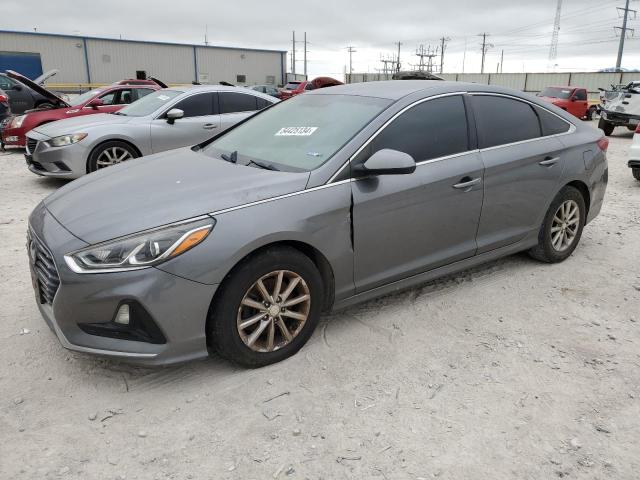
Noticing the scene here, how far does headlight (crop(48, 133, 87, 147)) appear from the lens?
7016mm

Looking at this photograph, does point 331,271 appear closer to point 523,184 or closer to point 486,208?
point 486,208

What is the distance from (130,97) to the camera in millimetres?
10594

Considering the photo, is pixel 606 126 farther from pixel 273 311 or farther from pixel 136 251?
pixel 136 251

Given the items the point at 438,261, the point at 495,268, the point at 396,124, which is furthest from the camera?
the point at 495,268

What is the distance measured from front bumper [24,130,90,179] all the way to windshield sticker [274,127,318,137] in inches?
175

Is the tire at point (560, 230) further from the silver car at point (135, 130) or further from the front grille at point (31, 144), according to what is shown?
the front grille at point (31, 144)

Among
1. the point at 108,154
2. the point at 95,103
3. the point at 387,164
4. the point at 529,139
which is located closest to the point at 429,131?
the point at 387,164

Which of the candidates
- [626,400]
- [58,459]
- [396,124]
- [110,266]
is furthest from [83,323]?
[626,400]

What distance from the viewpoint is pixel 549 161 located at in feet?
13.7

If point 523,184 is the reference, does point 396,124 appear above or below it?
above

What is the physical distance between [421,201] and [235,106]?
18.4 ft

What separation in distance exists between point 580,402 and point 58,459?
2515mm

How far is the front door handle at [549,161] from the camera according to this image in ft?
13.5

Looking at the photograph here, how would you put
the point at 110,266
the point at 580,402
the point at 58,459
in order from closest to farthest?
the point at 58,459, the point at 110,266, the point at 580,402
